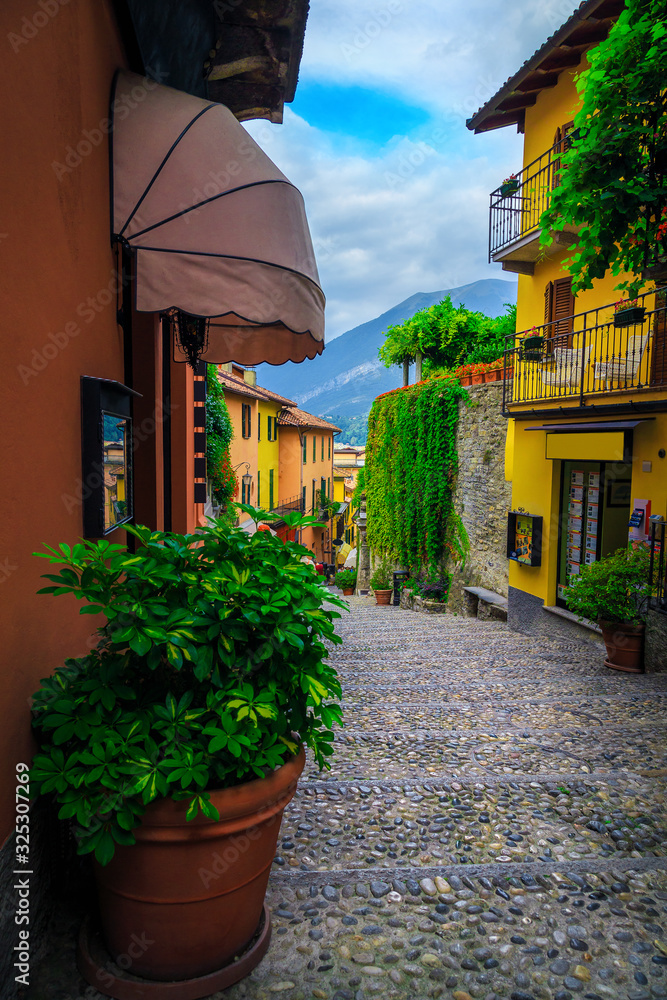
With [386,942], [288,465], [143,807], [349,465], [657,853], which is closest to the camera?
[143,807]

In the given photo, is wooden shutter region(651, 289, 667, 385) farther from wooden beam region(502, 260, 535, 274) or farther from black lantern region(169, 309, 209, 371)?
black lantern region(169, 309, 209, 371)

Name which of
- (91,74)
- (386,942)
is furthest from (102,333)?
(386,942)

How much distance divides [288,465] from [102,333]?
29064 mm

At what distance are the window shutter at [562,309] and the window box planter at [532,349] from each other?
14.5 inches

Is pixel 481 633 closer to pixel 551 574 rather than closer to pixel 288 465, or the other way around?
pixel 551 574

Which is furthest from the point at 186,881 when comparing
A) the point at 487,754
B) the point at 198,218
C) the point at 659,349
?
the point at 659,349

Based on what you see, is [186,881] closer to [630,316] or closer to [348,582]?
[630,316]

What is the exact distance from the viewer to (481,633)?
412 inches

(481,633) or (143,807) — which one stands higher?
(143,807)

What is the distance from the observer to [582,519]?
9.84 meters

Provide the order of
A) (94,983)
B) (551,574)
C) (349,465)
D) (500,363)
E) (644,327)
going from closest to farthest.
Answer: (94,983)
(644,327)
(551,574)
(500,363)
(349,465)

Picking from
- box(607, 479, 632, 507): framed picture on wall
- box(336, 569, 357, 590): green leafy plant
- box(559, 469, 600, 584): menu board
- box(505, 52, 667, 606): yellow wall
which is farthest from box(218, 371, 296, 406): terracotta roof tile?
box(607, 479, 632, 507): framed picture on wall

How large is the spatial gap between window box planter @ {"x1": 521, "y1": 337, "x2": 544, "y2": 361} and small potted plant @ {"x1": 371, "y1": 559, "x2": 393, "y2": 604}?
10.9 metres

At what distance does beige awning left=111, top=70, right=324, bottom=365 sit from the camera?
10.9 ft
